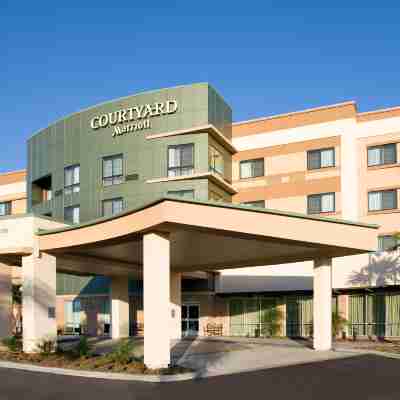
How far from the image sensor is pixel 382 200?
40.8 m

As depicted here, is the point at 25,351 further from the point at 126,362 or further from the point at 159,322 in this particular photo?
the point at 159,322

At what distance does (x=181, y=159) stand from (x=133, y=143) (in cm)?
400

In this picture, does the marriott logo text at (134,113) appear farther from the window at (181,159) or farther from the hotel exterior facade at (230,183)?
the window at (181,159)

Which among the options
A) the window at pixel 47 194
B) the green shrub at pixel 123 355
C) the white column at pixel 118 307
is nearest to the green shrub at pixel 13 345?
the green shrub at pixel 123 355

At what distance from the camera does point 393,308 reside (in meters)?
36.3

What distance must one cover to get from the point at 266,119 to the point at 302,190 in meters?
6.65

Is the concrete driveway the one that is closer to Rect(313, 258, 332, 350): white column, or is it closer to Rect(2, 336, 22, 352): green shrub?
Rect(2, 336, 22, 352): green shrub

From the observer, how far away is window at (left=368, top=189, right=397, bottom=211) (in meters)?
40.5

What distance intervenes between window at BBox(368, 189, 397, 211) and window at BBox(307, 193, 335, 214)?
287 cm

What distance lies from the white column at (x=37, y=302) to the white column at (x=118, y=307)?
11994 millimetres

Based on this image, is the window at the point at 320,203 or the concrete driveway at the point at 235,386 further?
the window at the point at 320,203

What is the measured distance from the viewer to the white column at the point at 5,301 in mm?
28469

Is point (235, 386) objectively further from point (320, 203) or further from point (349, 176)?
point (349, 176)

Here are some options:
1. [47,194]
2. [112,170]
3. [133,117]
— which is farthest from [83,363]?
[47,194]
